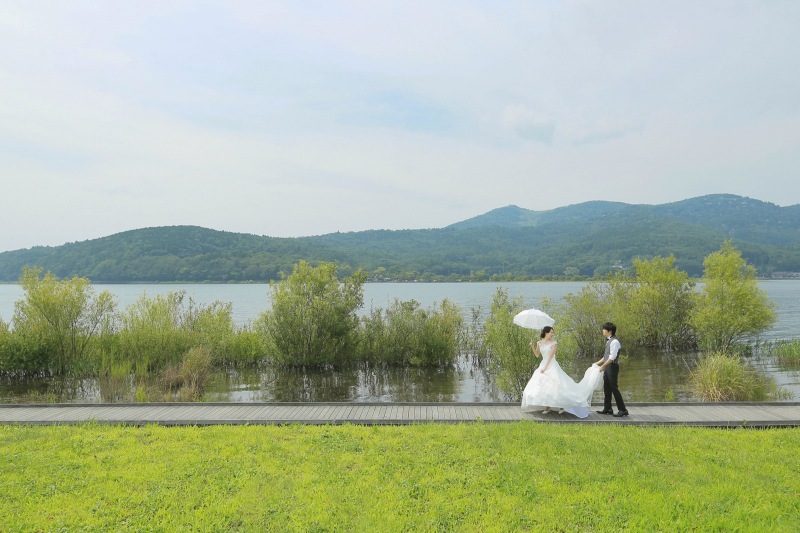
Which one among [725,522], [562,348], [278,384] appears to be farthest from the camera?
[278,384]

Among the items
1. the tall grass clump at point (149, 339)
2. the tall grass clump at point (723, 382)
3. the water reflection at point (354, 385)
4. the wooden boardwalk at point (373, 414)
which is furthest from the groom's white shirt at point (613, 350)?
the tall grass clump at point (149, 339)

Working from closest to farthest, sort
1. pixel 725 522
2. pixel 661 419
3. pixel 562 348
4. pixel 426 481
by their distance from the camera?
pixel 725 522 → pixel 426 481 → pixel 661 419 → pixel 562 348

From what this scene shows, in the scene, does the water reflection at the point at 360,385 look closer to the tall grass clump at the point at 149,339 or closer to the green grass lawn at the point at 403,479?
the tall grass clump at the point at 149,339

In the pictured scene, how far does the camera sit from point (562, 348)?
51.7 ft

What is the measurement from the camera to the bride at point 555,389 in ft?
35.7

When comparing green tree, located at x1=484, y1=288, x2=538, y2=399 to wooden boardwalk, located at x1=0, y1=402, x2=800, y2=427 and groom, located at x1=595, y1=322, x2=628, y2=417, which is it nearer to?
wooden boardwalk, located at x1=0, y1=402, x2=800, y2=427

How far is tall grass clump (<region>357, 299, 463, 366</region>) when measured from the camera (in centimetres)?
2312

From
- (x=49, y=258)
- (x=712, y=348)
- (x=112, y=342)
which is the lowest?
(x=712, y=348)

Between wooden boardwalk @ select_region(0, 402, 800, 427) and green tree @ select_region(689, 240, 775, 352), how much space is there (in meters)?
15.7

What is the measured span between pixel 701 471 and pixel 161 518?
7333 mm

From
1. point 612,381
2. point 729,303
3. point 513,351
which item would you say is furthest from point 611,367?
point 729,303

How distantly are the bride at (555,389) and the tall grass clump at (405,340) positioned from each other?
12.0 meters

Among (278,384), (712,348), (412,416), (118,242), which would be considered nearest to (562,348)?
(412,416)

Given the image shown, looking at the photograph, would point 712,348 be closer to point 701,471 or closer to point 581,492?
point 701,471
